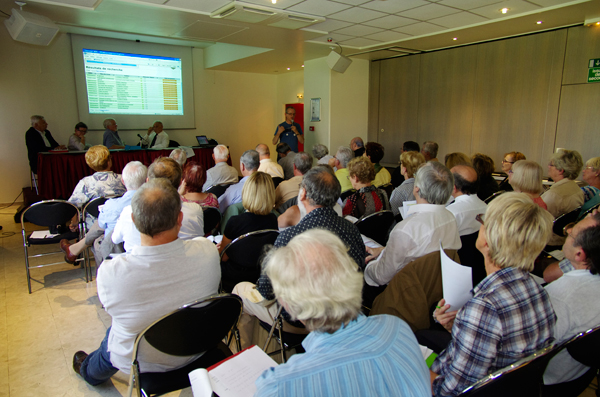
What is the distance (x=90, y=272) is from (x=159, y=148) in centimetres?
425

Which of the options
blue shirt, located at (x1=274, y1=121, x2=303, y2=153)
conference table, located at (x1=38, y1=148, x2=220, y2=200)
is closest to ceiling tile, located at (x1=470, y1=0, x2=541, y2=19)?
blue shirt, located at (x1=274, y1=121, x2=303, y2=153)

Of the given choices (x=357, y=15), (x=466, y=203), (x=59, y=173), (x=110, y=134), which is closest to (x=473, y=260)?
(x=466, y=203)

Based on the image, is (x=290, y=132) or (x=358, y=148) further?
(x=290, y=132)

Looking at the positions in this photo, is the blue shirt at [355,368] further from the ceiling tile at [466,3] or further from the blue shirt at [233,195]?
the ceiling tile at [466,3]

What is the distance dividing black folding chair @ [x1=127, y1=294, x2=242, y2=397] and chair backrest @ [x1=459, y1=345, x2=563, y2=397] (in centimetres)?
96

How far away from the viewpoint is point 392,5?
444cm

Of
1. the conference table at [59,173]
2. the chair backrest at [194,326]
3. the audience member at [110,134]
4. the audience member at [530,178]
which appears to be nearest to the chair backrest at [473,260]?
the audience member at [530,178]

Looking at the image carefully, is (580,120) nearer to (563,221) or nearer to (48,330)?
(563,221)

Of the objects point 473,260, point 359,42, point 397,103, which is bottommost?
point 473,260

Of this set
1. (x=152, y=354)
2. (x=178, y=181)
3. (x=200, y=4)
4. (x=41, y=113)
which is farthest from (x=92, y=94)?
(x=152, y=354)

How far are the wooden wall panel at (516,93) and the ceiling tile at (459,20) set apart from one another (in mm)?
1430

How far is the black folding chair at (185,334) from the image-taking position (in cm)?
143

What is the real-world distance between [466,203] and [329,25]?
12.7 feet

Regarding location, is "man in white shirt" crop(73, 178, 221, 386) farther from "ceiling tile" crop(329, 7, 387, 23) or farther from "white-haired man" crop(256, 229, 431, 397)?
"ceiling tile" crop(329, 7, 387, 23)
